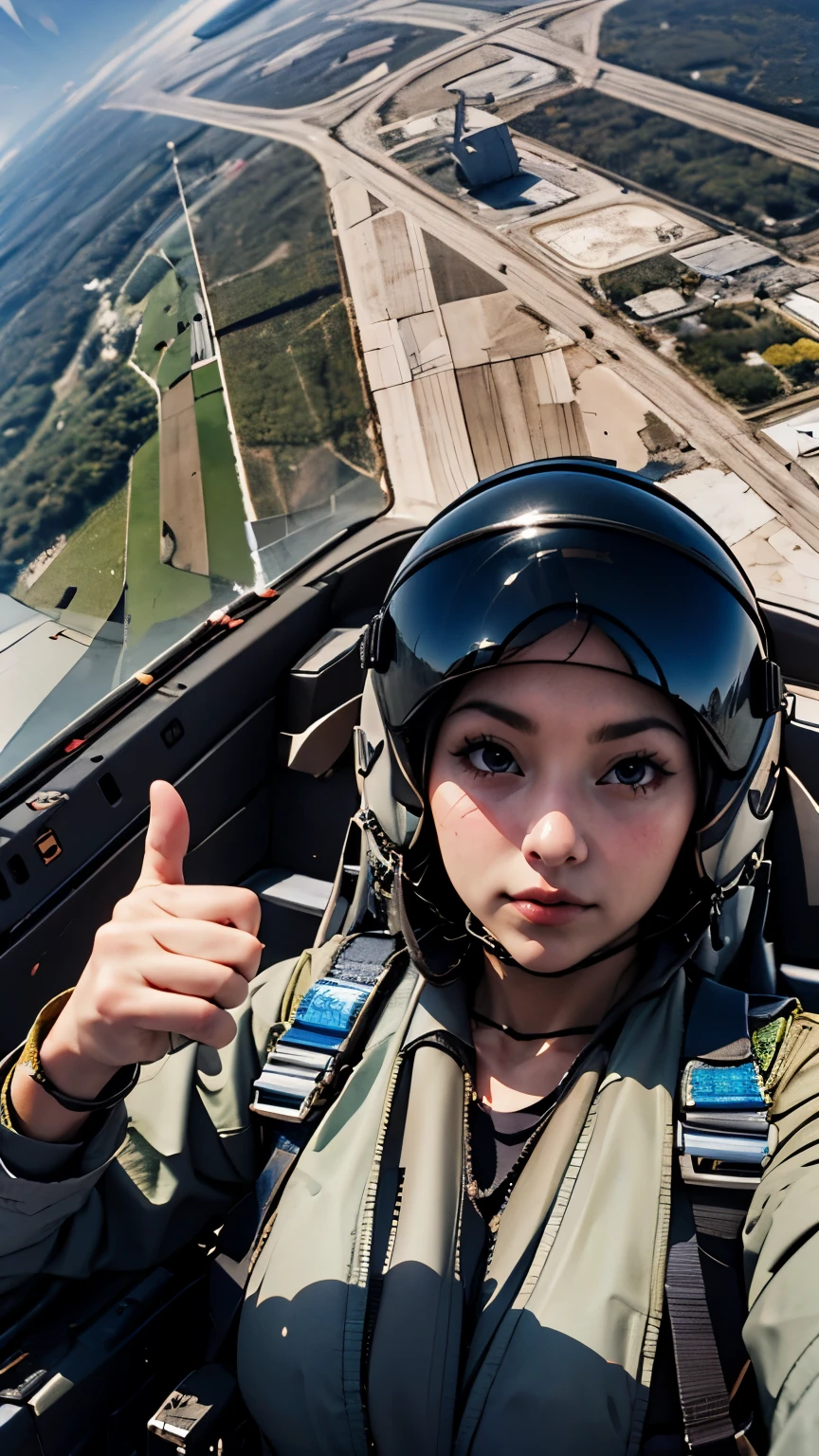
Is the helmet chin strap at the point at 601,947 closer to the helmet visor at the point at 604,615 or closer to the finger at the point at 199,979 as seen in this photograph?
the helmet visor at the point at 604,615

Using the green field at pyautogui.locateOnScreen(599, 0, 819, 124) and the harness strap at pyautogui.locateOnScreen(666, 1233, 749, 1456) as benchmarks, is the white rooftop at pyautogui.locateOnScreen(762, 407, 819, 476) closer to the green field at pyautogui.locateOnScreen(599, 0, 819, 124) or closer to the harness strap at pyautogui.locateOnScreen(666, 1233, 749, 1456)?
the green field at pyautogui.locateOnScreen(599, 0, 819, 124)

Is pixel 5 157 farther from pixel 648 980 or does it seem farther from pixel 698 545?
pixel 648 980

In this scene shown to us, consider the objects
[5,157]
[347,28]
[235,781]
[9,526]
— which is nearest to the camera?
[9,526]

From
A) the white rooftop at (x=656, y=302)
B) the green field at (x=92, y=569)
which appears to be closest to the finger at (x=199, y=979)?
the green field at (x=92, y=569)

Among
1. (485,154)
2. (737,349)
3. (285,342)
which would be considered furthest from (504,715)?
(485,154)

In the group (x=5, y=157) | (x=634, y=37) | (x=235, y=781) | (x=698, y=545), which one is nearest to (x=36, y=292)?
(x=5, y=157)

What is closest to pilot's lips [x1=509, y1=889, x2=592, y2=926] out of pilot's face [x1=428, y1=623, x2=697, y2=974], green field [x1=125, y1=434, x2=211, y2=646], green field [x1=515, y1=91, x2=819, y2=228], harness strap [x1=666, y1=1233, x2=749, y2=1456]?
pilot's face [x1=428, y1=623, x2=697, y2=974]
